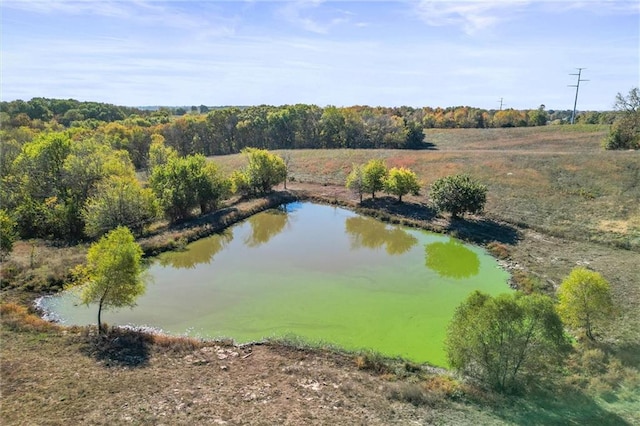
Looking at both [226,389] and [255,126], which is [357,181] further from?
[255,126]

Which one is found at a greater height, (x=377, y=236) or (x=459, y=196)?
(x=459, y=196)

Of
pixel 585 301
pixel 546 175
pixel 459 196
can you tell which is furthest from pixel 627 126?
pixel 585 301

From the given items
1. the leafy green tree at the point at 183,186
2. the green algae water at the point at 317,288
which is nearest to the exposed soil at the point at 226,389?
the green algae water at the point at 317,288

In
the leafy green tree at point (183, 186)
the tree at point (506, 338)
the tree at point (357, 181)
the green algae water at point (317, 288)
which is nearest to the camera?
the tree at point (506, 338)

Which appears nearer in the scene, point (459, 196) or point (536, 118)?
point (459, 196)

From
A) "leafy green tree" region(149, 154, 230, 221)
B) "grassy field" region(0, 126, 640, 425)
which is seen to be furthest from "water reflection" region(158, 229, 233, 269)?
"grassy field" region(0, 126, 640, 425)

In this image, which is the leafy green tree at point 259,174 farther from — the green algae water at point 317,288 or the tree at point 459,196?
the tree at point 459,196

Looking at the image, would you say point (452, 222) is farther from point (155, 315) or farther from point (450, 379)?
point (155, 315)

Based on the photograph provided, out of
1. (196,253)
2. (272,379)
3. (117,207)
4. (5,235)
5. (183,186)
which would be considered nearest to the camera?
(272,379)
